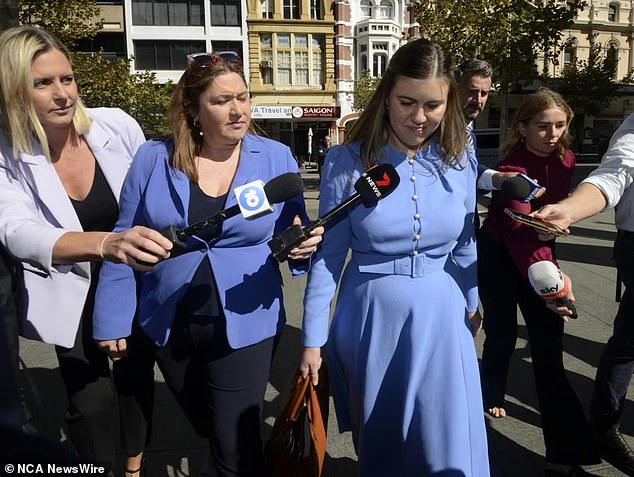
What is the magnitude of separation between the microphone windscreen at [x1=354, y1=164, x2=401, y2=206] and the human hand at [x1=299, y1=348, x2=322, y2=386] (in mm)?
657

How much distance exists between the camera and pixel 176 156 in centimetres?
222

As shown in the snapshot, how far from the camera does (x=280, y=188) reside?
6.37 feet

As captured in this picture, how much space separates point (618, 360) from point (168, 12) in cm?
3342

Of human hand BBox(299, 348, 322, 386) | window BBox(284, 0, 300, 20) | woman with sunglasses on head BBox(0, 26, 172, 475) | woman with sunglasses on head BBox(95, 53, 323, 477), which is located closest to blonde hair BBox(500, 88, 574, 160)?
woman with sunglasses on head BBox(95, 53, 323, 477)

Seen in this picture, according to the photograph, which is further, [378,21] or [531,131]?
[378,21]

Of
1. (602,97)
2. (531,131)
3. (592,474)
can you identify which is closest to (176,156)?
(531,131)

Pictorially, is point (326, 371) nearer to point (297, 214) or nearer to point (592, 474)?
point (297, 214)

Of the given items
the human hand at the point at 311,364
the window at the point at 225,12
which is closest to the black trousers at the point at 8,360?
the human hand at the point at 311,364

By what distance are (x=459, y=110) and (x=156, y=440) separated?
250cm

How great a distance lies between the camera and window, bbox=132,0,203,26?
103 ft

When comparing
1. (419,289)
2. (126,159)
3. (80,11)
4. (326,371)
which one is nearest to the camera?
(419,289)

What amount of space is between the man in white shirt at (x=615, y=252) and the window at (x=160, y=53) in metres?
31.9

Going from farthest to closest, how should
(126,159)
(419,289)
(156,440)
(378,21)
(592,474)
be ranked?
(378,21), (156,440), (592,474), (126,159), (419,289)

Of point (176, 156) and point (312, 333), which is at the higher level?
point (176, 156)
